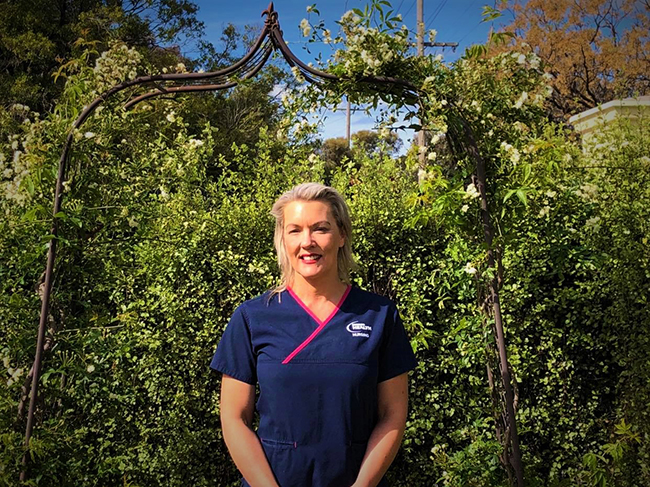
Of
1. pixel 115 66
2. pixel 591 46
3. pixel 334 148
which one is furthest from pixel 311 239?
pixel 334 148

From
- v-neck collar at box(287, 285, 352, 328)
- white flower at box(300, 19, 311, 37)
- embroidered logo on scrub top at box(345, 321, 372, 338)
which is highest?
white flower at box(300, 19, 311, 37)

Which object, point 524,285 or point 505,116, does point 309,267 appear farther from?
point 524,285

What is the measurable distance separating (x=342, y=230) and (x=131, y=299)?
222cm

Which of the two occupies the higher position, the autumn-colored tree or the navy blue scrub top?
the autumn-colored tree

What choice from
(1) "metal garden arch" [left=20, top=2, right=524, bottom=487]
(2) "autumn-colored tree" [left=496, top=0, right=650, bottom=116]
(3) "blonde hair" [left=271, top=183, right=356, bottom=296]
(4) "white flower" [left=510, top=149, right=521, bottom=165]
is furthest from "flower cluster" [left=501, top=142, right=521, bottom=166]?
(2) "autumn-colored tree" [left=496, top=0, right=650, bottom=116]

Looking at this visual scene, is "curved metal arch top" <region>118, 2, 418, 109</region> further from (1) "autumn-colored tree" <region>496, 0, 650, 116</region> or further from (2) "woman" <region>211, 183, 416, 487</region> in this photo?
(1) "autumn-colored tree" <region>496, 0, 650, 116</region>

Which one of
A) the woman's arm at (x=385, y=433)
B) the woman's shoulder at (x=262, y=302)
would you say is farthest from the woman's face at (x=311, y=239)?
the woman's arm at (x=385, y=433)

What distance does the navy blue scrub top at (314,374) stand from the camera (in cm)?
166

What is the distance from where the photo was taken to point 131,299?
12.2ft

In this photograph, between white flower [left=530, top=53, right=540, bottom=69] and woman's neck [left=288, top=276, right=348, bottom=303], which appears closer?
woman's neck [left=288, top=276, right=348, bottom=303]

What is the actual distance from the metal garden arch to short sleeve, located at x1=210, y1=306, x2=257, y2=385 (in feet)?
4.23

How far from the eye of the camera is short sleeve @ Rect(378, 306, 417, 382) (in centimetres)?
176

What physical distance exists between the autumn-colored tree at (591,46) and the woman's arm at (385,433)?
1614cm

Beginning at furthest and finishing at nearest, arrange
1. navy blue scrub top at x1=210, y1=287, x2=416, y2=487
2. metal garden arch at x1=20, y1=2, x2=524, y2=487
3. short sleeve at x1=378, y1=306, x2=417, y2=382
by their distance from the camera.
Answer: metal garden arch at x1=20, y1=2, x2=524, y2=487 < short sleeve at x1=378, y1=306, x2=417, y2=382 < navy blue scrub top at x1=210, y1=287, x2=416, y2=487
